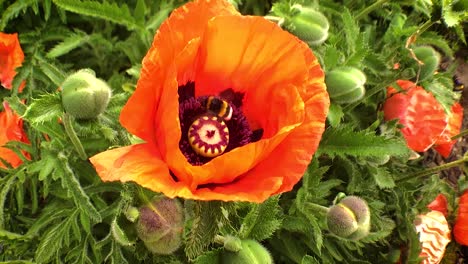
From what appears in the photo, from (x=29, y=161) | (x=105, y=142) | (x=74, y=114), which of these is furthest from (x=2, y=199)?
(x=74, y=114)

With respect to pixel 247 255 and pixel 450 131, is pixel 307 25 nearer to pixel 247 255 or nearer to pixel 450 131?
pixel 247 255

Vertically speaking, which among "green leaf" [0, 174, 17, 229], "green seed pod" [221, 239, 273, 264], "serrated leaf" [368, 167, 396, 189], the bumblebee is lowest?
"green leaf" [0, 174, 17, 229]

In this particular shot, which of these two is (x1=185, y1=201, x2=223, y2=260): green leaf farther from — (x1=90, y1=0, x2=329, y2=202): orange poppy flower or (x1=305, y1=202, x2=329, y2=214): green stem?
(x1=305, y1=202, x2=329, y2=214): green stem

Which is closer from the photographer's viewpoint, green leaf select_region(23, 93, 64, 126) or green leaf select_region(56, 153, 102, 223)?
green leaf select_region(23, 93, 64, 126)

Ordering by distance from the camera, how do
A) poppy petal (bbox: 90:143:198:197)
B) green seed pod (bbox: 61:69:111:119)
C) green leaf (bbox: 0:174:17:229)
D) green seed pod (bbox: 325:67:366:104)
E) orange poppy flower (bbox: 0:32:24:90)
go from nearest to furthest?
poppy petal (bbox: 90:143:198:197) → green seed pod (bbox: 61:69:111:119) → green seed pod (bbox: 325:67:366:104) → green leaf (bbox: 0:174:17:229) → orange poppy flower (bbox: 0:32:24:90)

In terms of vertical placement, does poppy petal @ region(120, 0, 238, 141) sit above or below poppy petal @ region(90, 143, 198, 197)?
above

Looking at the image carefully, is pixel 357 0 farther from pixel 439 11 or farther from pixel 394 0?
pixel 439 11

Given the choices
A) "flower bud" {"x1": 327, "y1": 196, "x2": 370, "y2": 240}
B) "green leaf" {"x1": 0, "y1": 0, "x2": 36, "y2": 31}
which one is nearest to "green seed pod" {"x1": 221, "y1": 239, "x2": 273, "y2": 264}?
"flower bud" {"x1": 327, "y1": 196, "x2": 370, "y2": 240}

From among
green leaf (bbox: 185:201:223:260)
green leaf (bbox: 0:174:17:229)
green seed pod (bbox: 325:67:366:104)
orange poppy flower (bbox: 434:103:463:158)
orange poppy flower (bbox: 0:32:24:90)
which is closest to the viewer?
green leaf (bbox: 185:201:223:260)
